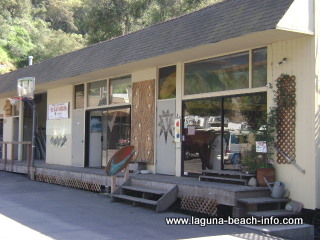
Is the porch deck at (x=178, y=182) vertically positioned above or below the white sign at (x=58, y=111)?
below

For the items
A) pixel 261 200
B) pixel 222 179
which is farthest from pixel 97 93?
pixel 261 200

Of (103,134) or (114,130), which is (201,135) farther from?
(103,134)

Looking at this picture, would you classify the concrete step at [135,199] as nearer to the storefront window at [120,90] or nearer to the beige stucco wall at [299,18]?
the storefront window at [120,90]

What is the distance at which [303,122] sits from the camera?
26.6ft

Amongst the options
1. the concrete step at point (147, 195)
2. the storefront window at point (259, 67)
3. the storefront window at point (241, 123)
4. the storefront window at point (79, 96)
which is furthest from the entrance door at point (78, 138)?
the storefront window at point (259, 67)

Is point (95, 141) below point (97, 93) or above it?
below

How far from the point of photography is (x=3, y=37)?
141 feet

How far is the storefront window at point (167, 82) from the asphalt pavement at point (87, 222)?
3.20 m

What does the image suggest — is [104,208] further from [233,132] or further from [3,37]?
[3,37]

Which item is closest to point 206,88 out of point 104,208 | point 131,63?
point 131,63

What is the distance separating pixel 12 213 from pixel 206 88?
5.22 metres

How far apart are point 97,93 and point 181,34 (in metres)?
5.46

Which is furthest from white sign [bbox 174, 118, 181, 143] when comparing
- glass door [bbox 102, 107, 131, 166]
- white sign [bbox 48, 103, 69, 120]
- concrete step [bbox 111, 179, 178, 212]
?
white sign [bbox 48, 103, 69, 120]

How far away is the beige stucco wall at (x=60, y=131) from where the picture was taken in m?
15.7
